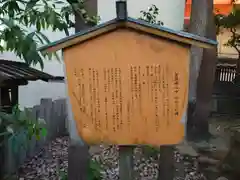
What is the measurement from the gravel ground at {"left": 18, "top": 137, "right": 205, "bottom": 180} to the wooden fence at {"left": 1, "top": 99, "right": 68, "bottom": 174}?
5.8 inches

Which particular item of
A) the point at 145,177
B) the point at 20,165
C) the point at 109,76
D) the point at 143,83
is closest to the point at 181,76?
the point at 143,83

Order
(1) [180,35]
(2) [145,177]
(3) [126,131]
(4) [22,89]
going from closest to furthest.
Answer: (1) [180,35], (3) [126,131], (2) [145,177], (4) [22,89]

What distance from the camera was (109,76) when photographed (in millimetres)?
2273

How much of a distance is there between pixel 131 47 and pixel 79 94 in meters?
0.52

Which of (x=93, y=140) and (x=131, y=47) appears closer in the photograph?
(x=131, y=47)

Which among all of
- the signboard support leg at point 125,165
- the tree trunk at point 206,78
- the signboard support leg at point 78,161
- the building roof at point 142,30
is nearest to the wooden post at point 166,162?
the signboard support leg at point 78,161

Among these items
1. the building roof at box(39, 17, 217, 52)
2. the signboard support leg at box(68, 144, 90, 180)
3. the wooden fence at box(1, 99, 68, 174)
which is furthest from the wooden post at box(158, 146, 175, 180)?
the building roof at box(39, 17, 217, 52)

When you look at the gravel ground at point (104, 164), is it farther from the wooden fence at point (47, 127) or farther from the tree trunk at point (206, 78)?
the tree trunk at point (206, 78)

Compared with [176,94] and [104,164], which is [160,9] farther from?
[176,94]

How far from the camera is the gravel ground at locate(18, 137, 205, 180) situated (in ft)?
18.2

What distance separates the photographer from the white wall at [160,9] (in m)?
8.47

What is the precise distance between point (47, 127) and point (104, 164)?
6.02 ft

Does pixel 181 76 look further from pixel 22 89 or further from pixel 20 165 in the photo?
pixel 22 89

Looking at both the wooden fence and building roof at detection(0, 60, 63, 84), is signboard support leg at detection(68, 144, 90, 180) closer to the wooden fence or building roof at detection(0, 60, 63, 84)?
the wooden fence
